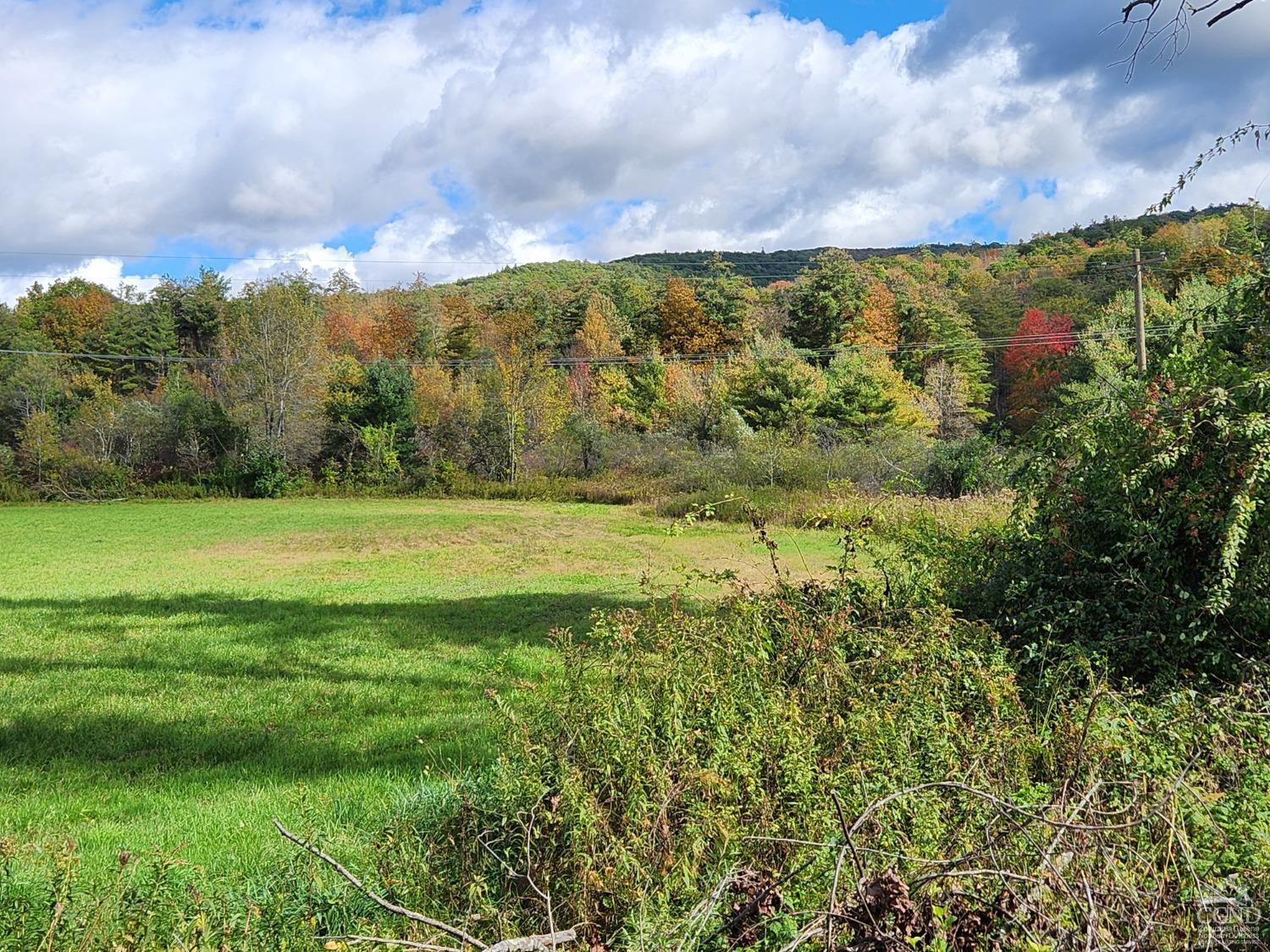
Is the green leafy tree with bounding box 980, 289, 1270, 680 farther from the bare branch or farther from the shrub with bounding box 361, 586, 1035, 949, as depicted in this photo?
the bare branch

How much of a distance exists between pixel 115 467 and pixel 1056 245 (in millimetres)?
58866

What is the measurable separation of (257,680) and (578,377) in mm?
37989

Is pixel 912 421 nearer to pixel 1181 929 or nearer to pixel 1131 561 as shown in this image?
pixel 1131 561

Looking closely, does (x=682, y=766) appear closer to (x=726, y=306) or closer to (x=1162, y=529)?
(x=1162, y=529)

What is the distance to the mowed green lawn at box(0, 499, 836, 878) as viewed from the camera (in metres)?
4.68

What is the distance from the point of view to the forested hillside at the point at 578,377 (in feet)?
104

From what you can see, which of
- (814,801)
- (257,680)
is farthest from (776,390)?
(814,801)

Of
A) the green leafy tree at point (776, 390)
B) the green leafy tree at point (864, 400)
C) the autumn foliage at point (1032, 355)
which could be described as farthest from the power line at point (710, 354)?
the green leafy tree at point (864, 400)

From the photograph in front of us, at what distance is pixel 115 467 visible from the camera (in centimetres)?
3250

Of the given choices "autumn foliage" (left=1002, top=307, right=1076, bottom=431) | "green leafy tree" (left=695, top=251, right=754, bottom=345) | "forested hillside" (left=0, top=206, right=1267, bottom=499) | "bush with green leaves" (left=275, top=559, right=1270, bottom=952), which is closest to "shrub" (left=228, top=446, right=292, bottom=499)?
"forested hillside" (left=0, top=206, right=1267, bottom=499)

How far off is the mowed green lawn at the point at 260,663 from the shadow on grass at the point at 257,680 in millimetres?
29

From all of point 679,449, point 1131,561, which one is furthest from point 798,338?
point 1131,561

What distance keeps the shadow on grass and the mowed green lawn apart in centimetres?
3

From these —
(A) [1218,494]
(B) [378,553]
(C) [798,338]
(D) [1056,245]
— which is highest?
(D) [1056,245]
